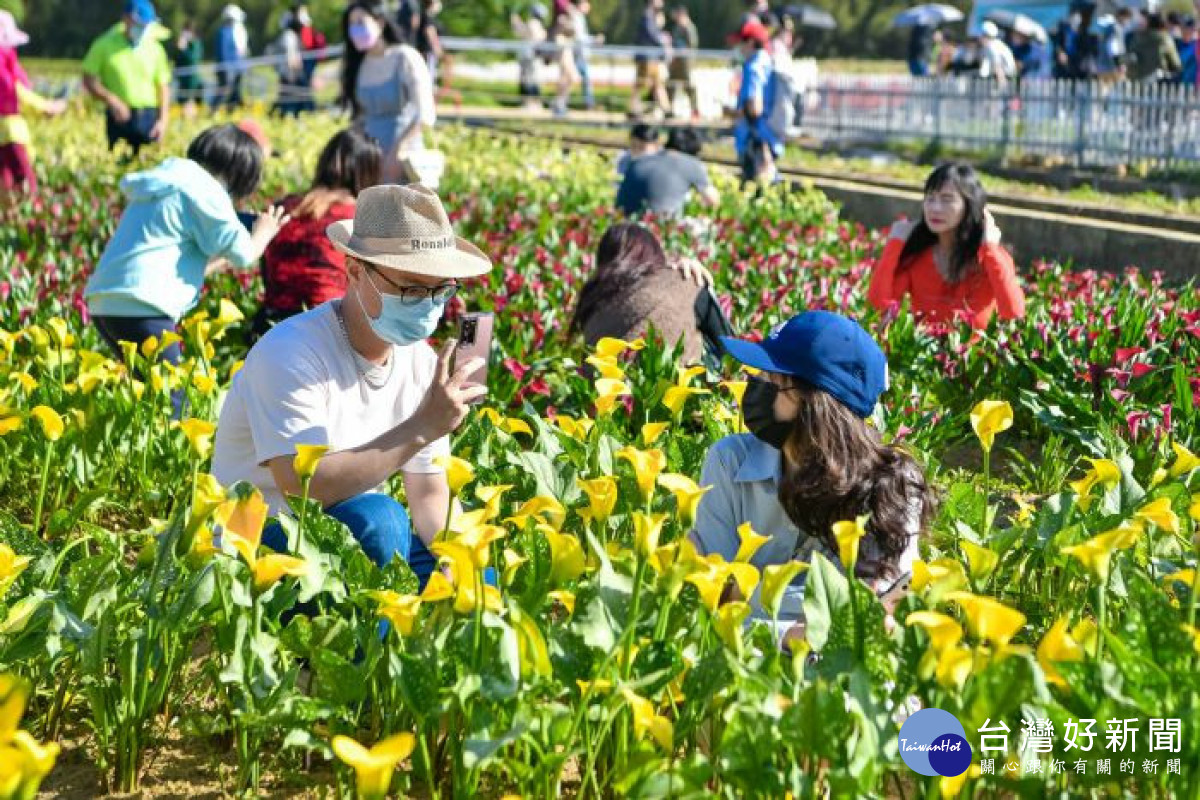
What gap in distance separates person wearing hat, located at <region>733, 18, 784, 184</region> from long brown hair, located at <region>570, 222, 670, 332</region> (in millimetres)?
7192

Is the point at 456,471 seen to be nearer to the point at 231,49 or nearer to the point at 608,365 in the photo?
the point at 608,365

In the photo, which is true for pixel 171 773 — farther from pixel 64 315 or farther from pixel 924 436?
pixel 64 315

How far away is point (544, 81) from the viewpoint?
3344 cm

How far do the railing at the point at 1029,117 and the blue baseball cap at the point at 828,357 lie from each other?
11.7 m

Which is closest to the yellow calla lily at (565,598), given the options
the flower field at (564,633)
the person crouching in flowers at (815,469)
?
the flower field at (564,633)

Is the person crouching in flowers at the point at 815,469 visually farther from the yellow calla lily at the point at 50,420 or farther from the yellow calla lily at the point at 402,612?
the yellow calla lily at the point at 50,420

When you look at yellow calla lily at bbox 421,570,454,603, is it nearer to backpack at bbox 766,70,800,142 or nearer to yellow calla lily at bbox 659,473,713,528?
yellow calla lily at bbox 659,473,713,528

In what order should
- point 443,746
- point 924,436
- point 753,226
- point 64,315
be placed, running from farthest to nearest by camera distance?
point 753,226 → point 64,315 → point 924,436 → point 443,746

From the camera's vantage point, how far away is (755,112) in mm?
12859

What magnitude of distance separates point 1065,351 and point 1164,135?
9.58m

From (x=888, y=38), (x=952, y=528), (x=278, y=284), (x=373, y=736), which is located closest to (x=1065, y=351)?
(x=952, y=528)

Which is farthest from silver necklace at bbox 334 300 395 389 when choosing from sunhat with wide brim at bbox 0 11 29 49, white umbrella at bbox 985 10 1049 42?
white umbrella at bbox 985 10 1049 42

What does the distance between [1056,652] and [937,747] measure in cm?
22

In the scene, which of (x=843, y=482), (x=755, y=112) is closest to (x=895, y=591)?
(x=843, y=482)
